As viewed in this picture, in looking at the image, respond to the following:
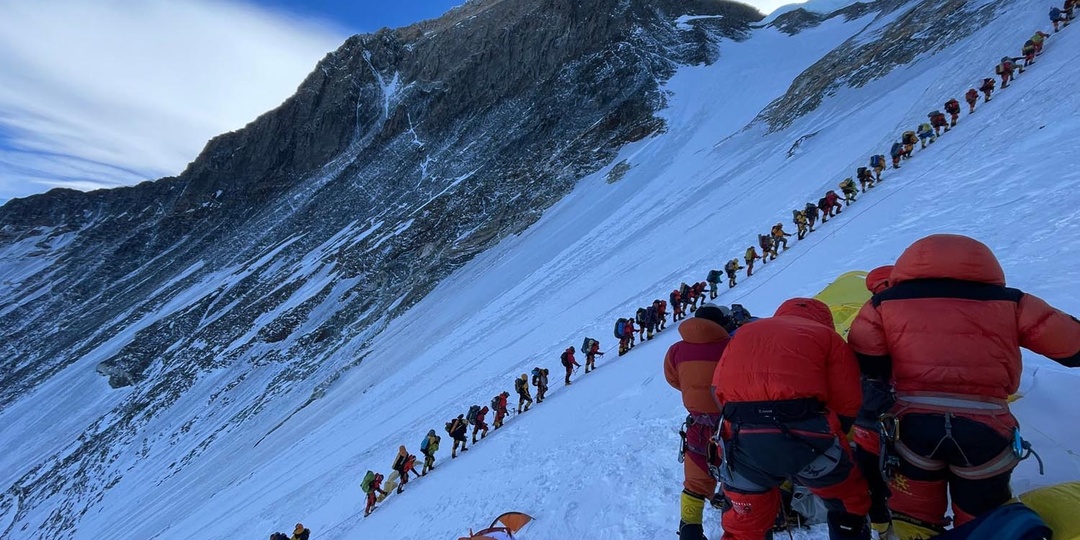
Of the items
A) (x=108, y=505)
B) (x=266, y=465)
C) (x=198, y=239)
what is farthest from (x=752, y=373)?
(x=198, y=239)

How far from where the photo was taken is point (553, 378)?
14.3 metres

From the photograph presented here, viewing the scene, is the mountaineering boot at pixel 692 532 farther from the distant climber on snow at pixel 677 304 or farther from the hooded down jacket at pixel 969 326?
the distant climber on snow at pixel 677 304

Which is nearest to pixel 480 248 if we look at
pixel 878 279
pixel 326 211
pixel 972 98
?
pixel 972 98

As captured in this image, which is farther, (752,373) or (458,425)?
(458,425)

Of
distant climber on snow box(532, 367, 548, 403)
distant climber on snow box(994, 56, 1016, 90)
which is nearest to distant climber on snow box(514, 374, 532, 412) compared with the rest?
distant climber on snow box(532, 367, 548, 403)

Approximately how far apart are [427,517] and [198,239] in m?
89.3

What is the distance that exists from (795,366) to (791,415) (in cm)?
25

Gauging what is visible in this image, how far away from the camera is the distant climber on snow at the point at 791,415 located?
8.65 feet

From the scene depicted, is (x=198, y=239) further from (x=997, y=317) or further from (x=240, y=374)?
(x=997, y=317)

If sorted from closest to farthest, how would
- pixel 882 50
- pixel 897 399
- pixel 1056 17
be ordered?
pixel 897 399
pixel 1056 17
pixel 882 50

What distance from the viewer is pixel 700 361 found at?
3.65m

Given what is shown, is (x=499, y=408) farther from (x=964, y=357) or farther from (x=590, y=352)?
(x=964, y=357)

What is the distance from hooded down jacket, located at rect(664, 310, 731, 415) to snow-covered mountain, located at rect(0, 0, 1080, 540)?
115 centimetres

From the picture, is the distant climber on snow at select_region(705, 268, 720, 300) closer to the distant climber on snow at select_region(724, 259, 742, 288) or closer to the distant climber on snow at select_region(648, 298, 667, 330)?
the distant climber on snow at select_region(724, 259, 742, 288)
